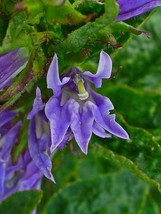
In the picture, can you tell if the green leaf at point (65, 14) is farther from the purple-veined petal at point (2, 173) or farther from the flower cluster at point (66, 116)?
the purple-veined petal at point (2, 173)

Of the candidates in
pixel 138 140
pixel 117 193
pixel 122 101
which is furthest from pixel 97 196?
pixel 138 140

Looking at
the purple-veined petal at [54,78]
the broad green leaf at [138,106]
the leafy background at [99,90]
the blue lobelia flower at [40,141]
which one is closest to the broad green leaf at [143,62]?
the leafy background at [99,90]

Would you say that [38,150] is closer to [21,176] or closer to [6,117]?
[6,117]

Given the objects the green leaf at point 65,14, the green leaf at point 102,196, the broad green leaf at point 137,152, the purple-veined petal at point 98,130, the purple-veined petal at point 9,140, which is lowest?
the green leaf at point 102,196

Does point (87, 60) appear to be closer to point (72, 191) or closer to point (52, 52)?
point (52, 52)

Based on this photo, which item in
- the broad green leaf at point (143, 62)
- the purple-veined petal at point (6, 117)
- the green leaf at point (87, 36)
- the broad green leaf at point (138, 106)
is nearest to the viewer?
the green leaf at point (87, 36)

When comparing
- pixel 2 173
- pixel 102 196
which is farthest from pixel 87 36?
pixel 102 196

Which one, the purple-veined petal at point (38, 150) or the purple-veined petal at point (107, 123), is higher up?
the purple-veined petal at point (107, 123)
